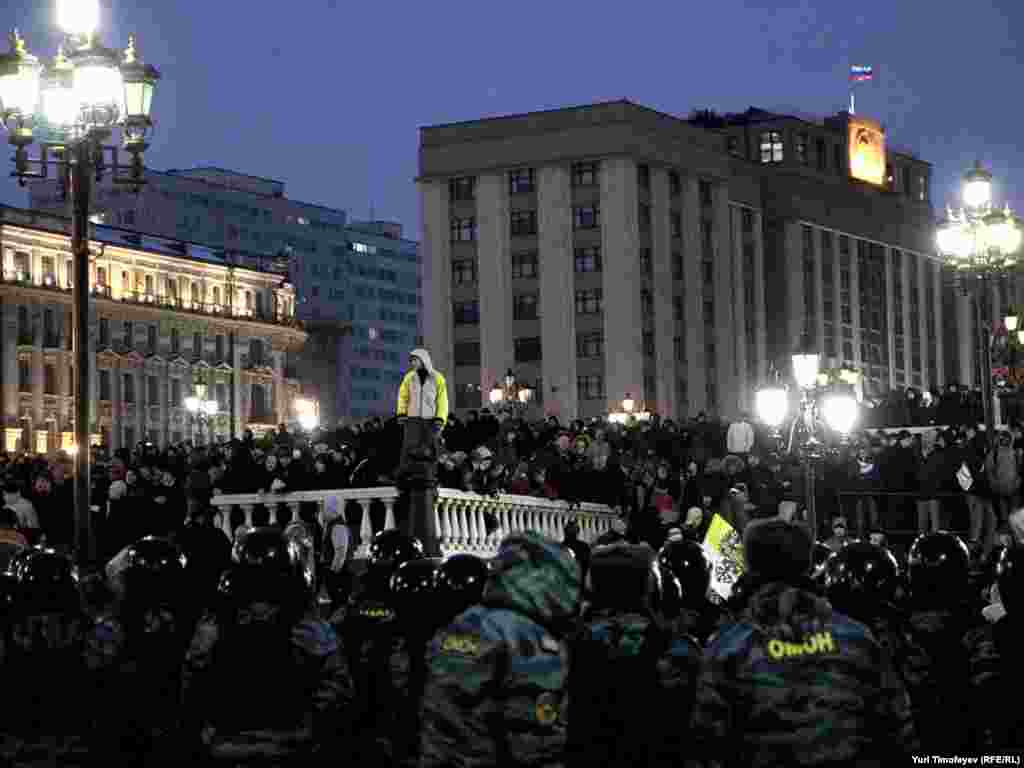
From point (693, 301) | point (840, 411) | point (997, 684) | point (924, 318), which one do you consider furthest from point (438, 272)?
point (997, 684)

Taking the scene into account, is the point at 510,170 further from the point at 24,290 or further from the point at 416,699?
→ the point at 416,699

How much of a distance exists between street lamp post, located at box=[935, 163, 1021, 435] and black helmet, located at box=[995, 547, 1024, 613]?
54.4ft

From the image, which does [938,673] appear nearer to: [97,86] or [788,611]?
[788,611]

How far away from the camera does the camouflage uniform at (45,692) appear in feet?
27.4

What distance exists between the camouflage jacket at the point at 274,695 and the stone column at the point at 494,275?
81453 mm

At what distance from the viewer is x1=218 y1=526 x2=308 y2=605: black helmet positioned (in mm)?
7492

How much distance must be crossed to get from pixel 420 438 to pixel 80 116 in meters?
6.41

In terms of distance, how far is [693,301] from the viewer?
3588 inches

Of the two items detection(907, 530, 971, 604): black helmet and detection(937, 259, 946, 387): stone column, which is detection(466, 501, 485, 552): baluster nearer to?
detection(907, 530, 971, 604): black helmet

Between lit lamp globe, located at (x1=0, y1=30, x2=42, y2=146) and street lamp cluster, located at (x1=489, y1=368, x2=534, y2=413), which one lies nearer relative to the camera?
lit lamp globe, located at (x1=0, y1=30, x2=42, y2=146)

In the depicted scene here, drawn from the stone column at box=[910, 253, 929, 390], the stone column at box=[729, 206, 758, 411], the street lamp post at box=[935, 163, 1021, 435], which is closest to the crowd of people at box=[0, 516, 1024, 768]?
the street lamp post at box=[935, 163, 1021, 435]

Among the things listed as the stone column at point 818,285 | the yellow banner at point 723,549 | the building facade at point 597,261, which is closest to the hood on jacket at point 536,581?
the yellow banner at point 723,549

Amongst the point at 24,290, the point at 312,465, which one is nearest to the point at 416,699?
the point at 312,465

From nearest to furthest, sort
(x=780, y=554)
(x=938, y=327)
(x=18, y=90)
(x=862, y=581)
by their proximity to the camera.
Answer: (x=780, y=554)
(x=862, y=581)
(x=18, y=90)
(x=938, y=327)
